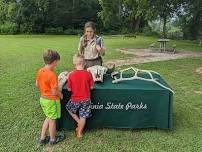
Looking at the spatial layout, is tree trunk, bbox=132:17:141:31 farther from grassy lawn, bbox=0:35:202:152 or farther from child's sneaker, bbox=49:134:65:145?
child's sneaker, bbox=49:134:65:145

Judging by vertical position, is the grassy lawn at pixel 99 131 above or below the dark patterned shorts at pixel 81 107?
below

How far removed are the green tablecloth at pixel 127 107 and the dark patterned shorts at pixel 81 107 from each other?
0.14 m

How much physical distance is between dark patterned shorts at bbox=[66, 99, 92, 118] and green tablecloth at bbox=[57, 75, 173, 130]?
0.14 m

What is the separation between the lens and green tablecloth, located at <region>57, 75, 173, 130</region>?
5.13 metres

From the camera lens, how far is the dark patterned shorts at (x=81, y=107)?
4.99 m

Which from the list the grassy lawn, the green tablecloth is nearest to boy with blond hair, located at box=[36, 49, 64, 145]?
the grassy lawn

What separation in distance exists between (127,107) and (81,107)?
68 centimetres

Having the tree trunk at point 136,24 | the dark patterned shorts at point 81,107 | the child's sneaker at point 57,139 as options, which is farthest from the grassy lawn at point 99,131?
the tree trunk at point 136,24

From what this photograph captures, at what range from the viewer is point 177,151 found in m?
4.70

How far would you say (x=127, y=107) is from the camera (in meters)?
5.17

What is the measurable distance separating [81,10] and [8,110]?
3261cm

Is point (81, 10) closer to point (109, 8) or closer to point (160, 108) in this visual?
point (109, 8)

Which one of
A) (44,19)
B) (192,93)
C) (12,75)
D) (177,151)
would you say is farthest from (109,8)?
(177,151)

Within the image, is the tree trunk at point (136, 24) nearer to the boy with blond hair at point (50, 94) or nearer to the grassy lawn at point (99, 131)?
the grassy lawn at point (99, 131)
